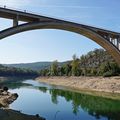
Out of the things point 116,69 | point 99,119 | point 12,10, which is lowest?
point 99,119

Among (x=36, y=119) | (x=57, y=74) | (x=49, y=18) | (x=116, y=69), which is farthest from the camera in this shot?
(x=57, y=74)

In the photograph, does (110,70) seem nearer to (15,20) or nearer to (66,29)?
(66,29)

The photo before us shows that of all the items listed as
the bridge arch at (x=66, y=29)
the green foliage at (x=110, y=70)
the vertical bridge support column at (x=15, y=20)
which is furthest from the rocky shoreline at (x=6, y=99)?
the green foliage at (x=110, y=70)

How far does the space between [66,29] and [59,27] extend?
1796mm

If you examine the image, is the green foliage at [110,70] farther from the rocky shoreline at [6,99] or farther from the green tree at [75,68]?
the rocky shoreline at [6,99]

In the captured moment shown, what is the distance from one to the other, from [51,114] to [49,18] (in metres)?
9.92

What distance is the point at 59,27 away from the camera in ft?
117

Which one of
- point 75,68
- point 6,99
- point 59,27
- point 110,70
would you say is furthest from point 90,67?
point 59,27

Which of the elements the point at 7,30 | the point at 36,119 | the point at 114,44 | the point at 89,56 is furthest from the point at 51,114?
the point at 89,56

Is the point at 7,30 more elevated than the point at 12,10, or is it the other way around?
the point at 12,10

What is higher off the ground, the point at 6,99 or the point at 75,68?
the point at 75,68

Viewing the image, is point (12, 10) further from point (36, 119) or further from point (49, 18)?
point (36, 119)

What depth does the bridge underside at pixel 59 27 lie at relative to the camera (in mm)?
28734

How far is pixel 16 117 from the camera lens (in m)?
28.2
